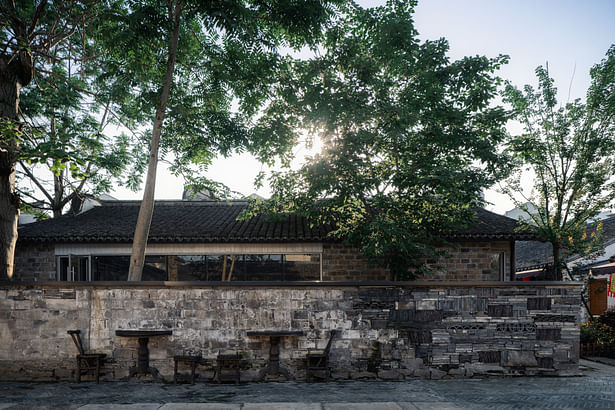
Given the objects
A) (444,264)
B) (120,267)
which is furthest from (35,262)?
(444,264)

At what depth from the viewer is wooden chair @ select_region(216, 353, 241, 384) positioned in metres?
7.01

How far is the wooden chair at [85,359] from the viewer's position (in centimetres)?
695

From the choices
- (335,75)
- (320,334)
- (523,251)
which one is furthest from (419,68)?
(523,251)

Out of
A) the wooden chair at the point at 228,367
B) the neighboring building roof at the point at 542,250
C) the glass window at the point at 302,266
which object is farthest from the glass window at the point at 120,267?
the neighboring building roof at the point at 542,250

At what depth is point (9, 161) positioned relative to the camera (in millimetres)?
8242

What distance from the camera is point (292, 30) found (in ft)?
30.1

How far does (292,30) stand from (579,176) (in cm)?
856

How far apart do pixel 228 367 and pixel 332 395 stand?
2.16 metres

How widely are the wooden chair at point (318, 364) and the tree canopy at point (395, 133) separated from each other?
98.6 inches

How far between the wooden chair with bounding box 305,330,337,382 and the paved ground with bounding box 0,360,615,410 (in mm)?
215

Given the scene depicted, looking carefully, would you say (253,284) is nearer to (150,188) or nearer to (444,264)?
(150,188)

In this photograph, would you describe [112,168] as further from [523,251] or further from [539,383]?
[523,251]

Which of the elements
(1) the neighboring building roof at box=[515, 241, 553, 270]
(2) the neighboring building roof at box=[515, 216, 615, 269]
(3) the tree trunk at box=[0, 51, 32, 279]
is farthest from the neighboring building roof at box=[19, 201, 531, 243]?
(1) the neighboring building roof at box=[515, 241, 553, 270]

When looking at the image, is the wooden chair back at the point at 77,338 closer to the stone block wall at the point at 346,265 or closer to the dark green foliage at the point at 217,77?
the dark green foliage at the point at 217,77
